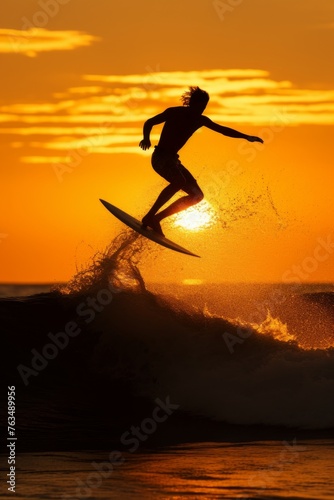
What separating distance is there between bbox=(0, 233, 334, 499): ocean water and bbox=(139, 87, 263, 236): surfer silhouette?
366 centimetres

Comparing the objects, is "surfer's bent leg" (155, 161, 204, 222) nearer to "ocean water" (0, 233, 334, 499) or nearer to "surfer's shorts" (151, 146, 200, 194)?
"surfer's shorts" (151, 146, 200, 194)

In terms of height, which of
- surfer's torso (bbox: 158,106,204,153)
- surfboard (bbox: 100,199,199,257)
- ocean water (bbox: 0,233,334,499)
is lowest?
ocean water (bbox: 0,233,334,499)

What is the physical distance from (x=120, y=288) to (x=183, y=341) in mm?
2096

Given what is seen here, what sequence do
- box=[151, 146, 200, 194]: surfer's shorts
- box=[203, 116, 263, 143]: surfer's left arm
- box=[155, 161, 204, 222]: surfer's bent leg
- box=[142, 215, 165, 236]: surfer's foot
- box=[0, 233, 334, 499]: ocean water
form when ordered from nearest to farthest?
box=[0, 233, 334, 499]: ocean water, box=[203, 116, 263, 143]: surfer's left arm, box=[151, 146, 200, 194]: surfer's shorts, box=[155, 161, 204, 222]: surfer's bent leg, box=[142, 215, 165, 236]: surfer's foot

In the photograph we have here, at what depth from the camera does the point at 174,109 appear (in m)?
14.4

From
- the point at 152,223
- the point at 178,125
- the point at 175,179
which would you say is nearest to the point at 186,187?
the point at 175,179

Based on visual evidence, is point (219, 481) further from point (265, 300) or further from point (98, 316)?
point (265, 300)

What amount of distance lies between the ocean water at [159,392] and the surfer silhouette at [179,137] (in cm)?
366

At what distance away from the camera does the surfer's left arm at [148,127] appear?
555 inches

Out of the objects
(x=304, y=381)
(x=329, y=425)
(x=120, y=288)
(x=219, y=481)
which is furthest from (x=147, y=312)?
(x=219, y=481)

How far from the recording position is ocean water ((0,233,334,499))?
38.8 ft

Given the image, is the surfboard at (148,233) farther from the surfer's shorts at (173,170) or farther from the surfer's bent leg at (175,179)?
the surfer's shorts at (173,170)

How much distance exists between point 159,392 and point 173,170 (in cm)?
459

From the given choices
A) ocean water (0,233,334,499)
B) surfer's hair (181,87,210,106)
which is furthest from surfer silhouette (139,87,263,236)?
ocean water (0,233,334,499)
